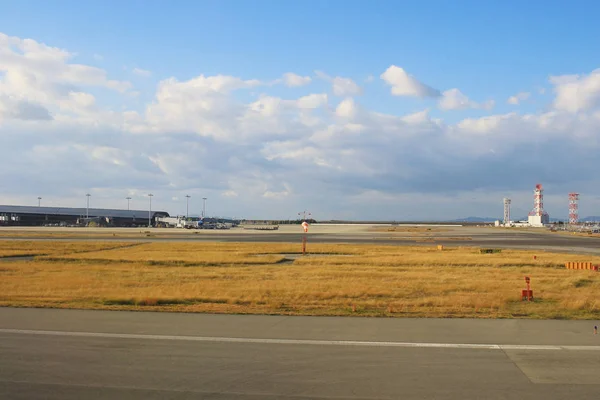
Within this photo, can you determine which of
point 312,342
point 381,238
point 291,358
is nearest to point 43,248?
point 312,342

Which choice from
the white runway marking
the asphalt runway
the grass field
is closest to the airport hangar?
the asphalt runway

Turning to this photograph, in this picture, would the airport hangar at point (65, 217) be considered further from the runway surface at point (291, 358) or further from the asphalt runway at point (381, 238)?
the runway surface at point (291, 358)

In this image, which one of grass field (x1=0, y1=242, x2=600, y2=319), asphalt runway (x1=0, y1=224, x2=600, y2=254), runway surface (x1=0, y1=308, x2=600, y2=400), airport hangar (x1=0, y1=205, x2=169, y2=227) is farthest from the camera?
airport hangar (x1=0, y1=205, x2=169, y2=227)

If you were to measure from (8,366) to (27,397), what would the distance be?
1.97m

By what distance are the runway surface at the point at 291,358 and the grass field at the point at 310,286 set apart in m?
2.41

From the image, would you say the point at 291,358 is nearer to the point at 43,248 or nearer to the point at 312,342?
the point at 312,342

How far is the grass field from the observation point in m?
16.7

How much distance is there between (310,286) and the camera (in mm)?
22672

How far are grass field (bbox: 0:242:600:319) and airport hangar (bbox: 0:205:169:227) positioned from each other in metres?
132

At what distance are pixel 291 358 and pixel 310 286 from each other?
12864mm

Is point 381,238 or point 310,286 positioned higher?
point 310,286

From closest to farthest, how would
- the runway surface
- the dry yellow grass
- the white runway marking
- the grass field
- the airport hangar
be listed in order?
the runway surface, the white runway marking, the grass field, the dry yellow grass, the airport hangar

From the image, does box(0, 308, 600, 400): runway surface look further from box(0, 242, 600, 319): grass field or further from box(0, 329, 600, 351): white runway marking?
box(0, 242, 600, 319): grass field

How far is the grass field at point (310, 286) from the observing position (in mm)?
16672
